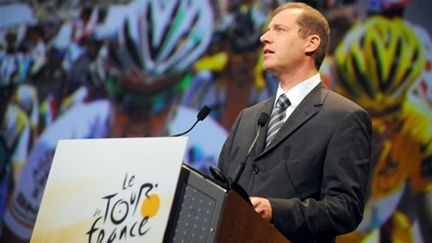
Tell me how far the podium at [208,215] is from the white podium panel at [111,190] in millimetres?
44

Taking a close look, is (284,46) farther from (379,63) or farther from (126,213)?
(379,63)

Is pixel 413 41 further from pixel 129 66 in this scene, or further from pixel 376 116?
pixel 129 66

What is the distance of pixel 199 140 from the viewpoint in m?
3.66

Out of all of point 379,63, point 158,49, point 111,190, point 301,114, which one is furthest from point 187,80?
point 111,190

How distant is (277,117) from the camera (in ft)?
7.47

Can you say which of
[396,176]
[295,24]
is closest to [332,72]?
[396,176]

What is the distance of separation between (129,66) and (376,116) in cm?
149

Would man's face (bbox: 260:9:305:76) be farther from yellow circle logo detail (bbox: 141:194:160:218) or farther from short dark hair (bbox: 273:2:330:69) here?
yellow circle logo detail (bbox: 141:194:160:218)

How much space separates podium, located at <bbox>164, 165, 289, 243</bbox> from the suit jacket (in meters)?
0.24

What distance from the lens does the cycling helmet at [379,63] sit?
10.5 ft

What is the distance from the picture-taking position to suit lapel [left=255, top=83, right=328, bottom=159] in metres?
2.16

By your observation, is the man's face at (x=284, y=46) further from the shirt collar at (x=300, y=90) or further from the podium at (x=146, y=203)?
the podium at (x=146, y=203)

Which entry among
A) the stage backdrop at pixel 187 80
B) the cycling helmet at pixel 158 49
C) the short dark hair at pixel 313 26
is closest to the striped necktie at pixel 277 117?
the short dark hair at pixel 313 26

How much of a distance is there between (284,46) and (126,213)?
0.92 metres
